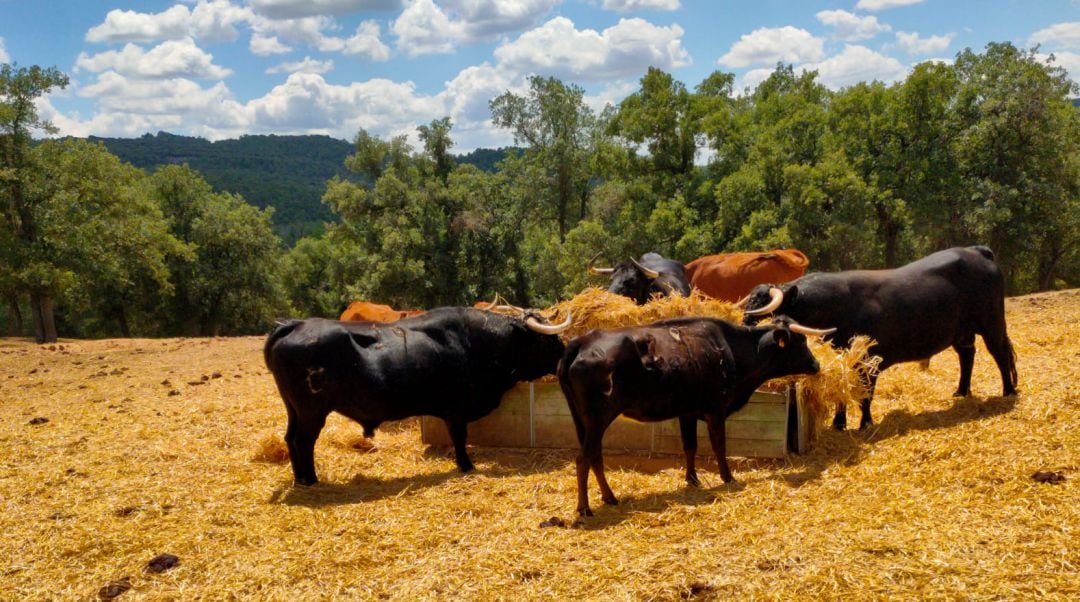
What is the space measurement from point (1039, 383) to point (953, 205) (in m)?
20.8

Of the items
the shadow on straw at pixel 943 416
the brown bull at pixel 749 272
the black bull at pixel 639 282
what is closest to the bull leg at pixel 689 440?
the shadow on straw at pixel 943 416

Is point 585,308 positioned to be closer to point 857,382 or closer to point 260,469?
point 857,382

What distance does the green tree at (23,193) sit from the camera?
2434cm

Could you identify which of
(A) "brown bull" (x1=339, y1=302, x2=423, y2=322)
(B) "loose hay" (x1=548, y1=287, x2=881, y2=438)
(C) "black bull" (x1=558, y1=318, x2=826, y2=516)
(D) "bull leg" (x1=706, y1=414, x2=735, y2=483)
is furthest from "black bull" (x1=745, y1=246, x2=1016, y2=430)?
(A) "brown bull" (x1=339, y1=302, x2=423, y2=322)

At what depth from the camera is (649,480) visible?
7344 mm

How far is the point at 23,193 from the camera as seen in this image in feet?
82.2

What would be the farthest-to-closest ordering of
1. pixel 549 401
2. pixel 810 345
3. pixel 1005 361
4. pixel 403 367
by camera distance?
pixel 1005 361
pixel 549 401
pixel 810 345
pixel 403 367

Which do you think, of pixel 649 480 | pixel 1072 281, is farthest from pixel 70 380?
pixel 1072 281

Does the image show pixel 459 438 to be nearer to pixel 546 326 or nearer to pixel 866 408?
pixel 546 326

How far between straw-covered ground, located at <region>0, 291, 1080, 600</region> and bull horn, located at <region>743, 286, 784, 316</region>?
140cm

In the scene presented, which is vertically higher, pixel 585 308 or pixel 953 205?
pixel 953 205

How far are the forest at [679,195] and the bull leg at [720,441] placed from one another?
53.9ft

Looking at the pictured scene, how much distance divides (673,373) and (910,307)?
3579 mm

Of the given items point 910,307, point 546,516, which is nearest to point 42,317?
point 546,516
